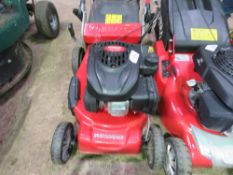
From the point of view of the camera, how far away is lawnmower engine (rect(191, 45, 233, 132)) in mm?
1069

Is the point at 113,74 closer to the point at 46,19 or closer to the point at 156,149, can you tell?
the point at 156,149

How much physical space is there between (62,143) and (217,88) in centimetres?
78

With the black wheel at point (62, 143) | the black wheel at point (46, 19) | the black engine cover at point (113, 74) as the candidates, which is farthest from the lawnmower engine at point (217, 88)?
the black wheel at point (46, 19)

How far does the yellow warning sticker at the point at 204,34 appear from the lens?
1.60m

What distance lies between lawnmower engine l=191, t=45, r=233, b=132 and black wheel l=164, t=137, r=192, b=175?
188mm

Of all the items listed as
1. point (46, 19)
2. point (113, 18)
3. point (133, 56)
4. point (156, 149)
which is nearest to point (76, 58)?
point (113, 18)

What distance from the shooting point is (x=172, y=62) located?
1643mm

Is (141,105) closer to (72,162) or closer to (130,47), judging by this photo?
(130,47)

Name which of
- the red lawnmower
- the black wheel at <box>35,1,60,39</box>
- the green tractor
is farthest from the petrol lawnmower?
the black wheel at <box>35,1,60,39</box>

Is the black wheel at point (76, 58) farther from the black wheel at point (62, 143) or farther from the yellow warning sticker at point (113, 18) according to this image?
the black wheel at point (62, 143)

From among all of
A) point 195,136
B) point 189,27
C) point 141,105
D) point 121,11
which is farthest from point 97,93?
point 121,11

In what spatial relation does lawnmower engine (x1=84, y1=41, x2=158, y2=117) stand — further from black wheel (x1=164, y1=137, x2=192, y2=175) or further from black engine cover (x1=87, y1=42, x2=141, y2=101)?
black wheel (x1=164, y1=137, x2=192, y2=175)

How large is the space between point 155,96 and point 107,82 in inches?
9.6

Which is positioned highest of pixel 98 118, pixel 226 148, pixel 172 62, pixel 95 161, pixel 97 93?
pixel 97 93
